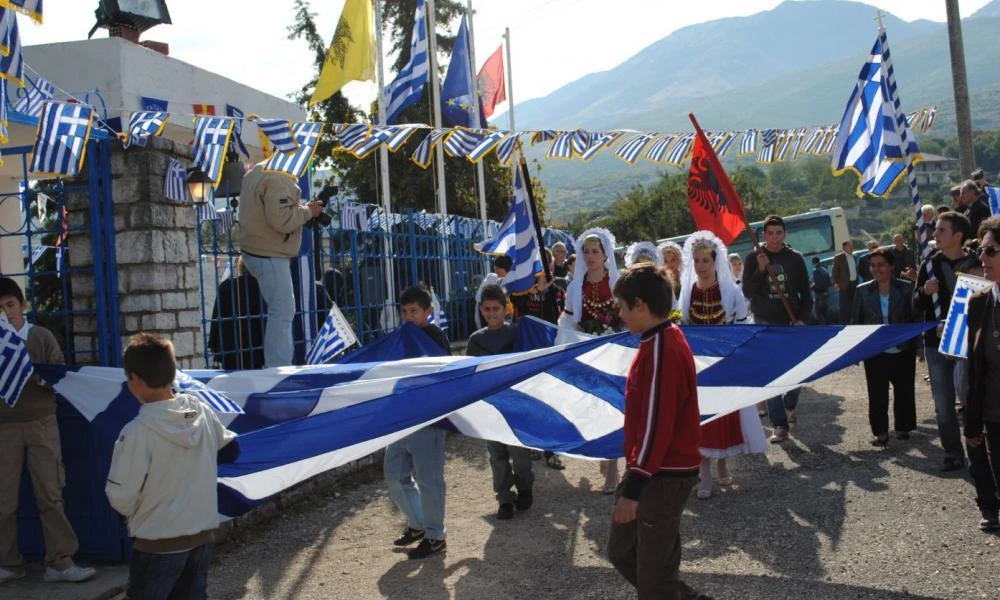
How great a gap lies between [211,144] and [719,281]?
4117mm

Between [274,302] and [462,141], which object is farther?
[462,141]

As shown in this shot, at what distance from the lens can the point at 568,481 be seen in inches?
316

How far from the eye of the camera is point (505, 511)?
6930 mm

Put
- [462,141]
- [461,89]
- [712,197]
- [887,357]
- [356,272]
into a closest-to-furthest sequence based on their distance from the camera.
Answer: [712,197] < [887,357] < [356,272] < [462,141] < [461,89]

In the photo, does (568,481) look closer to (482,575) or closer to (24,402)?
(482,575)

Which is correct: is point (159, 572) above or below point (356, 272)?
below

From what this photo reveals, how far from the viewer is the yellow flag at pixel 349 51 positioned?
1483 cm

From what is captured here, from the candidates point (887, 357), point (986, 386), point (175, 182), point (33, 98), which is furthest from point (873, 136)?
point (33, 98)

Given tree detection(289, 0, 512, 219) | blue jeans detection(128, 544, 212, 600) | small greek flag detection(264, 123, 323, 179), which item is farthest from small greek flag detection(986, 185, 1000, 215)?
tree detection(289, 0, 512, 219)

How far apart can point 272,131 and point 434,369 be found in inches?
171

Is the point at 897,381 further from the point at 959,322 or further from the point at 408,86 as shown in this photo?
the point at 408,86

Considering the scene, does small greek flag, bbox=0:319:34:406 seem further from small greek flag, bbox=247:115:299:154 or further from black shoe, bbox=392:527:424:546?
small greek flag, bbox=247:115:299:154

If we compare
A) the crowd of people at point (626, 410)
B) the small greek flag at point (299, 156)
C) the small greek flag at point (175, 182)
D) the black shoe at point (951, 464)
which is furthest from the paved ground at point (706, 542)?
the small greek flag at point (299, 156)

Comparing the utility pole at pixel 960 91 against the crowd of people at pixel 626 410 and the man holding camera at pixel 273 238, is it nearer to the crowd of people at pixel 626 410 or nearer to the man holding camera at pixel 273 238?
the crowd of people at pixel 626 410
